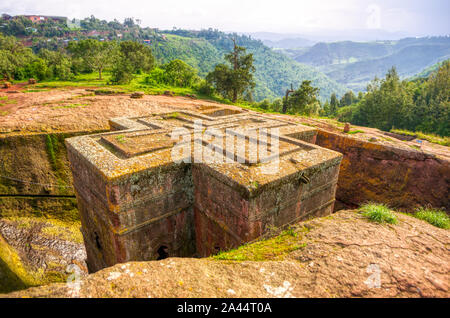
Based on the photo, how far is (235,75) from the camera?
26.4 meters

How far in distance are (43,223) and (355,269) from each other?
12.6 meters

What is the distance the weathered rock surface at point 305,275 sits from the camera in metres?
2.67

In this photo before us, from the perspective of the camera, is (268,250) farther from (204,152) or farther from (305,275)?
(204,152)

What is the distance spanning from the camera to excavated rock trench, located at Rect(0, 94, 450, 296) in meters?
8.59

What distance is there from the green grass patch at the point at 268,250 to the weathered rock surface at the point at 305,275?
0.24ft

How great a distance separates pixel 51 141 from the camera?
1177cm

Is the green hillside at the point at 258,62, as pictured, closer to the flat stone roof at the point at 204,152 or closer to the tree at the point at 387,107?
the tree at the point at 387,107

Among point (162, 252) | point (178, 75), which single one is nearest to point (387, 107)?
point (178, 75)

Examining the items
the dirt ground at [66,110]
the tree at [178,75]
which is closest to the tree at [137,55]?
the tree at [178,75]

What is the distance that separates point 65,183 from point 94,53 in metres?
25.7

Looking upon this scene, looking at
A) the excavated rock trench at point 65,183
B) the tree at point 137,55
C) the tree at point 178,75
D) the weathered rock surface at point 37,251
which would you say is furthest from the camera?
the tree at point 137,55

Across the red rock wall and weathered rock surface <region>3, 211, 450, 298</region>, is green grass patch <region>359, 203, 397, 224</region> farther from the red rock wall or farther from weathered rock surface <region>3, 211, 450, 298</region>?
the red rock wall
